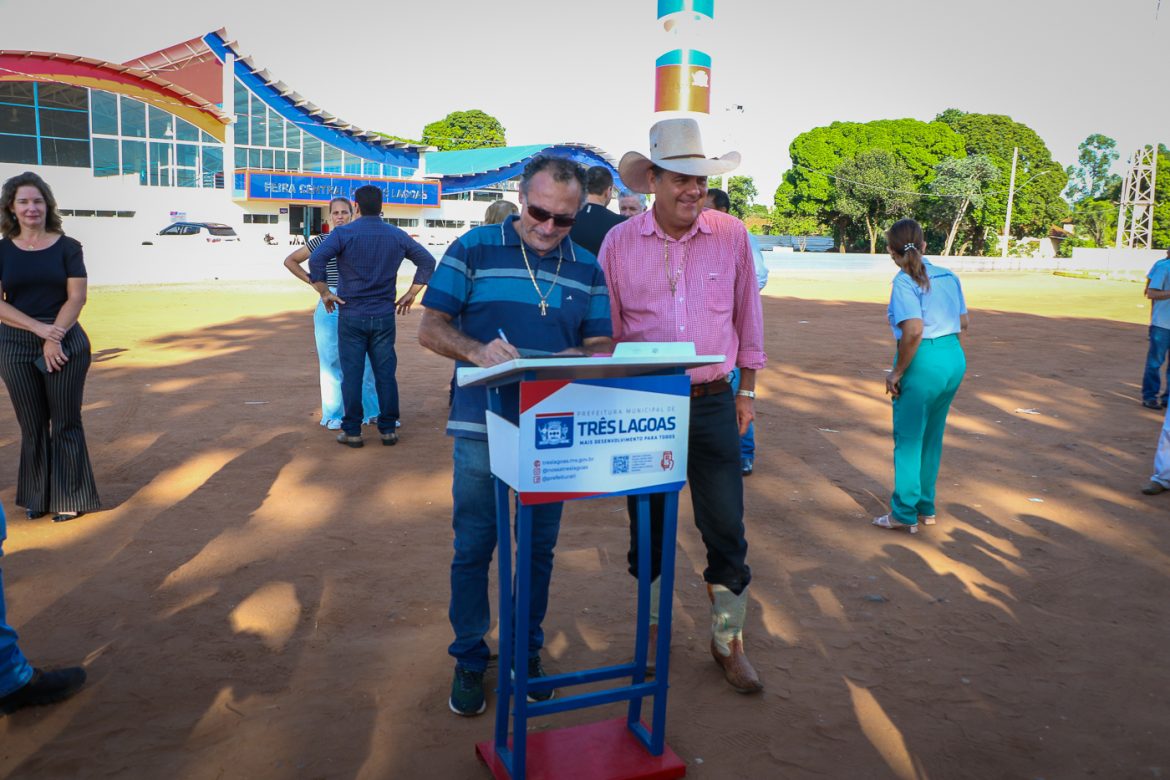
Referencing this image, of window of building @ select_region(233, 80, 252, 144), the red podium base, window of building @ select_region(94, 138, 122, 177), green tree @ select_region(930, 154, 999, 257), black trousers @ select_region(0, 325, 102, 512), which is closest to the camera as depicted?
the red podium base

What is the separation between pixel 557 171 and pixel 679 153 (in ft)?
2.18

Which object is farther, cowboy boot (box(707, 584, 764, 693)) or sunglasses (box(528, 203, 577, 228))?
cowboy boot (box(707, 584, 764, 693))

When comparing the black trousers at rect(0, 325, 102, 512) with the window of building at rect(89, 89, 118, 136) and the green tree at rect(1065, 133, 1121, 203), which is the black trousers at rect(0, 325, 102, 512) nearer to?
the window of building at rect(89, 89, 118, 136)

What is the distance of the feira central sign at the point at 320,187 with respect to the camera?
37.2 meters

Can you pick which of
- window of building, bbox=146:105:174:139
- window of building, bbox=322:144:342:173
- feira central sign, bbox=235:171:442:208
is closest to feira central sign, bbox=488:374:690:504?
feira central sign, bbox=235:171:442:208

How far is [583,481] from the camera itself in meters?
2.85

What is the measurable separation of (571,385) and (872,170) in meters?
65.6

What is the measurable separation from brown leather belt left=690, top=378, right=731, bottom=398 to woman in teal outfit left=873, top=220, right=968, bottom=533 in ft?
6.99

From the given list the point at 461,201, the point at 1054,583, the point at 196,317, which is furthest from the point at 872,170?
the point at 1054,583

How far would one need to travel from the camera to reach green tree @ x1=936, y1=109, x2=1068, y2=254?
67.7 meters

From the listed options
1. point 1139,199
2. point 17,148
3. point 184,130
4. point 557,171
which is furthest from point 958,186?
point 557,171

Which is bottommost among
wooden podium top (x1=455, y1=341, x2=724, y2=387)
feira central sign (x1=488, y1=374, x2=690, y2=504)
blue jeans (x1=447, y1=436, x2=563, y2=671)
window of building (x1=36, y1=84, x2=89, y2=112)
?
blue jeans (x1=447, y1=436, x2=563, y2=671)

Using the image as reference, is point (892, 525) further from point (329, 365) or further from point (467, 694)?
point (329, 365)

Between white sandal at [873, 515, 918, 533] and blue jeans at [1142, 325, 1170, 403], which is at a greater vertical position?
blue jeans at [1142, 325, 1170, 403]
